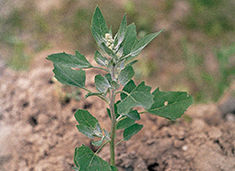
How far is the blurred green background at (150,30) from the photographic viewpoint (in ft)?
15.1

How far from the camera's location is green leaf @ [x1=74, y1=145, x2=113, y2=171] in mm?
1945

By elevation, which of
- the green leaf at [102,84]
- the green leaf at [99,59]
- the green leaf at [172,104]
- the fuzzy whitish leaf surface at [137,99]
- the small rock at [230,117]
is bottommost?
the small rock at [230,117]

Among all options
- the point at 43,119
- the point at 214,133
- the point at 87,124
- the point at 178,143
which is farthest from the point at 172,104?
the point at 43,119

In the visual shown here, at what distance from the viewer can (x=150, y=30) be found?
4883mm

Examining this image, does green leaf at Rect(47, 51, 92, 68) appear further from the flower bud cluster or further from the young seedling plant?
the flower bud cluster

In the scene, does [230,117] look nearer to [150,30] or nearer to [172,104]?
[172,104]

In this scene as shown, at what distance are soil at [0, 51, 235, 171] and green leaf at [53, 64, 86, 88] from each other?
0.84 metres

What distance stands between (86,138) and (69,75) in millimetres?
913

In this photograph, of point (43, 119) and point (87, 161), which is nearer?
point (87, 161)

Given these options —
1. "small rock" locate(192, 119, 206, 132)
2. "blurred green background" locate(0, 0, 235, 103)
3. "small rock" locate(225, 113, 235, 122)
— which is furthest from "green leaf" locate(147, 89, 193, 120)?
"blurred green background" locate(0, 0, 235, 103)

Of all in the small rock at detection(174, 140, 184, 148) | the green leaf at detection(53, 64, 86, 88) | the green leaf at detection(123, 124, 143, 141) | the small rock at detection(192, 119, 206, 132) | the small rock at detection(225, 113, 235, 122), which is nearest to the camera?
the green leaf at detection(53, 64, 86, 88)

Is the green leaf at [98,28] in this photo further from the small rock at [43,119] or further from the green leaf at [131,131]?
the small rock at [43,119]

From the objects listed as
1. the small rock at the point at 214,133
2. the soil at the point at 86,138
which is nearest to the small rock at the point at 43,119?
the soil at the point at 86,138

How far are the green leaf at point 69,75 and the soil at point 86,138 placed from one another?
0.84 metres
